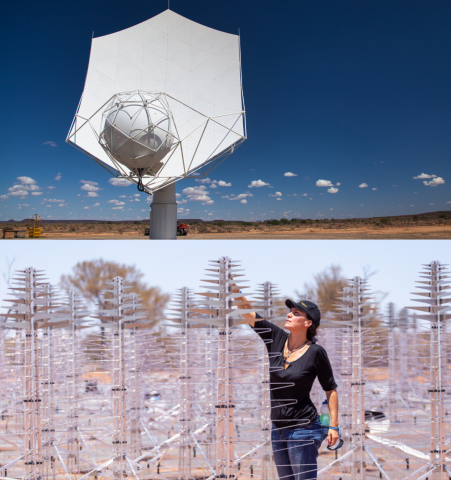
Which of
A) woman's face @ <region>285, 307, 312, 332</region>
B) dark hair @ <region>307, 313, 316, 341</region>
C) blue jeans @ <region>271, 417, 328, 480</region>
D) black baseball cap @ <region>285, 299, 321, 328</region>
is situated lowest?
blue jeans @ <region>271, 417, 328, 480</region>

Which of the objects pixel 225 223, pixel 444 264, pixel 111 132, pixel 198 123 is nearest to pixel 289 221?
pixel 225 223

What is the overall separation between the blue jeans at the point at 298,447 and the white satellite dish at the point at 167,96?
7.53m

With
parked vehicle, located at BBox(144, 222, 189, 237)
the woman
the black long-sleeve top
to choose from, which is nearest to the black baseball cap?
the woman

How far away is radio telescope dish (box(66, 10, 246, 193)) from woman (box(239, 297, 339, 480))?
23.7 feet

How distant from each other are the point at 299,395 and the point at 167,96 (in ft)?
29.7

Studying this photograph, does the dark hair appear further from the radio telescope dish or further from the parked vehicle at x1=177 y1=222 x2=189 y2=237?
the parked vehicle at x1=177 y1=222 x2=189 y2=237

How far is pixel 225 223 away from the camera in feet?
77.8

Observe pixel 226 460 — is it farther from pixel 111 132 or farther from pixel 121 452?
pixel 111 132

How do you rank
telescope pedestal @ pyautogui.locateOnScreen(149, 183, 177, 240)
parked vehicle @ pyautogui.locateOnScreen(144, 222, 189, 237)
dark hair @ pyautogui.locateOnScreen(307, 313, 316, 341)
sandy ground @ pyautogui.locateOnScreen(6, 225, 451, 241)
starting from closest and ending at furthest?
dark hair @ pyautogui.locateOnScreen(307, 313, 316, 341), telescope pedestal @ pyautogui.locateOnScreen(149, 183, 177, 240), sandy ground @ pyautogui.locateOnScreen(6, 225, 451, 241), parked vehicle @ pyautogui.locateOnScreen(144, 222, 189, 237)

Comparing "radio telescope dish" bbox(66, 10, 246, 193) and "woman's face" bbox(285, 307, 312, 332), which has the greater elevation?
"radio telescope dish" bbox(66, 10, 246, 193)

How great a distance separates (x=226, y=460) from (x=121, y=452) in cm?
121

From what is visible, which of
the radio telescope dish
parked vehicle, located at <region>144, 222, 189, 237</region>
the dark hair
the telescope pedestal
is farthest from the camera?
parked vehicle, located at <region>144, 222, 189, 237</region>

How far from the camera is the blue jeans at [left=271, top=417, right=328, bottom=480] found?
10.2 ft

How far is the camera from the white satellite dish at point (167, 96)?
33.8 ft
